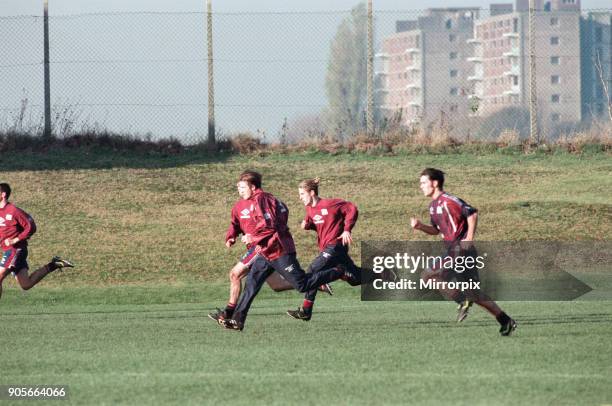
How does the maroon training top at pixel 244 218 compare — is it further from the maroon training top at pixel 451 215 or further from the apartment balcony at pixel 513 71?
the apartment balcony at pixel 513 71

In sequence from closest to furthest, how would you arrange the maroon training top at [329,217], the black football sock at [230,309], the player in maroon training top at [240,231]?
the player in maroon training top at [240,231], the black football sock at [230,309], the maroon training top at [329,217]

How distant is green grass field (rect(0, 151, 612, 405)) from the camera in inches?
376

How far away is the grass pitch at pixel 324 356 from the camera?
29.7ft

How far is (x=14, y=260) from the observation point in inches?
732

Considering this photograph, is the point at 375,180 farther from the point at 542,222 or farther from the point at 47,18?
the point at 47,18

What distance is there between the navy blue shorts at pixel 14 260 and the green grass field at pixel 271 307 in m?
0.69

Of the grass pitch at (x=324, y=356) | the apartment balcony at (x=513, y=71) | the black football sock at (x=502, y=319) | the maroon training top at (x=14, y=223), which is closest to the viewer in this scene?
the grass pitch at (x=324, y=356)

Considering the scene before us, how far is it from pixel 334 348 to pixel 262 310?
6.25 m

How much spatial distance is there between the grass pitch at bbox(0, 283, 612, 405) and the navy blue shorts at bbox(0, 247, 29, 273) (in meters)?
0.72

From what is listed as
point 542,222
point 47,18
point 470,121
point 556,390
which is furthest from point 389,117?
point 556,390

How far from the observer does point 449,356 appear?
36.7 ft

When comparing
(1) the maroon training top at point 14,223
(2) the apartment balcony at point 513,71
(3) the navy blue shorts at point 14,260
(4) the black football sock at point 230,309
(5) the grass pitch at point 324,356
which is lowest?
(5) the grass pitch at point 324,356

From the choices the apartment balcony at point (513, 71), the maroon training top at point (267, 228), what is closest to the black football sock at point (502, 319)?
the maroon training top at point (267, 228)

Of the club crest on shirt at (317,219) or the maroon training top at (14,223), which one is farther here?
the maroon training top at (14,223)
